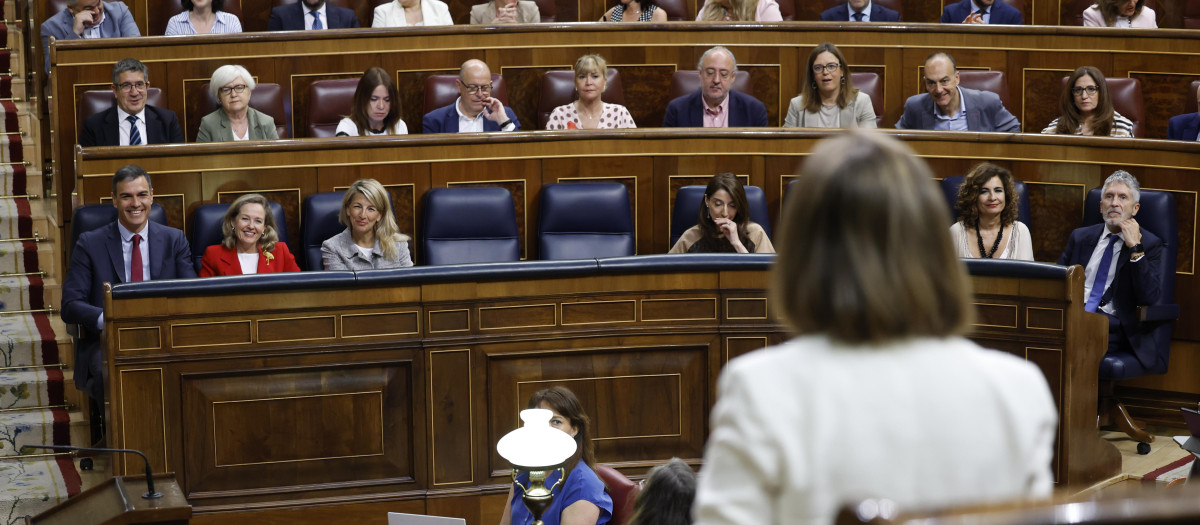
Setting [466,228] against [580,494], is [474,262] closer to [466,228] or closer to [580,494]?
[466,228]

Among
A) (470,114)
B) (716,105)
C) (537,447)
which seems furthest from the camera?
(716,105)

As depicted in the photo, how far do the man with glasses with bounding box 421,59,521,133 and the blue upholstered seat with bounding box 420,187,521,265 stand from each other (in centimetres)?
52

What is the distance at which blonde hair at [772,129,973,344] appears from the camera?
86 cm

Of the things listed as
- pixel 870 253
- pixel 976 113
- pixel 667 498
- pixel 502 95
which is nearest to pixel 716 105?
pixel 502 95

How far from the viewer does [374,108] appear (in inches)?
171

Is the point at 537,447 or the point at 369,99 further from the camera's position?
the point at 369,99

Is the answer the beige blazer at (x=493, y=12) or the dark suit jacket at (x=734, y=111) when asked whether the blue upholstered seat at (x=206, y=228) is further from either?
the beige blazer at (x=493, y=12)

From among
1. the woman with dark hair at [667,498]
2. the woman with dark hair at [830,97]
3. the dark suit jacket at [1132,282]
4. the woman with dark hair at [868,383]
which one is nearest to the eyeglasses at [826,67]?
the woman with dark hair at [830,97]

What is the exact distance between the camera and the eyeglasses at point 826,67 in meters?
4.51

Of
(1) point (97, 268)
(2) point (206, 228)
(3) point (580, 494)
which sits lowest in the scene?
(3) point (580, 494)

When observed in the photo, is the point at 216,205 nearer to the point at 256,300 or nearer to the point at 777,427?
the point at 256,300

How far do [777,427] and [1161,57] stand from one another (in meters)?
4.43

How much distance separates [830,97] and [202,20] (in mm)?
2402

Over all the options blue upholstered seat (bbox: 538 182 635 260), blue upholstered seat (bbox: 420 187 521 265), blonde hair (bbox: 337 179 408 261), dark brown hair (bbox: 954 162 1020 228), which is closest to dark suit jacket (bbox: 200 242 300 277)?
blonde hair (bbox: 337 179 408 261)
